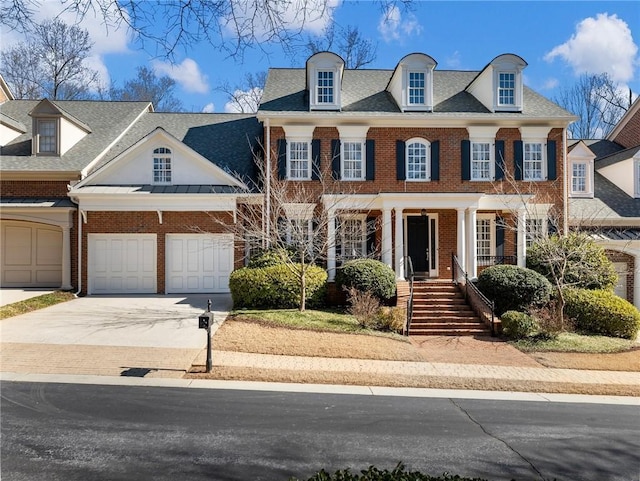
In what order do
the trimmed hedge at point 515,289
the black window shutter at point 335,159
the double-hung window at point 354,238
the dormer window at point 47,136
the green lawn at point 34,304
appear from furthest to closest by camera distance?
the dormer window at point 47,136 < the black window shutter at point 335,159 < the double-hung window at point 354,238 < the trimmed hedge at point 515,289 < the green lawn at point 34,304

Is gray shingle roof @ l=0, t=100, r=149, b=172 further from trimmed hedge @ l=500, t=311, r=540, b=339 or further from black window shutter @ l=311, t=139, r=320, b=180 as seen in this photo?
trimmed hedge @ l=500, t=311, r=540, b=339

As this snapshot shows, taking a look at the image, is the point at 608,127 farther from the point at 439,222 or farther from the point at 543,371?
the point at 543,371

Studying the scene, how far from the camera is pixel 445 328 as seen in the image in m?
13.3

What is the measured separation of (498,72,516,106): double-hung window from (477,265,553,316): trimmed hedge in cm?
784

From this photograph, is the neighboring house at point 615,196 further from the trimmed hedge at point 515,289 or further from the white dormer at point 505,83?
the trimmed hedge at point 515,289

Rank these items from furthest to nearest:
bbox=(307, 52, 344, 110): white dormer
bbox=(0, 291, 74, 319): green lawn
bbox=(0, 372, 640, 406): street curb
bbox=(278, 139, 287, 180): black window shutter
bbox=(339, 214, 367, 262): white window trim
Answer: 1. bbox=(307, 52, 344, 110): white dormer
2. bbox=(278, 139, 287, 180): black window shutter
3. bbox=(339, 214, 367, 262): white window trim
4. bbox=(0, 291, 74, 319): green lawn
5. bbox=(0, 372, 640, 406): street curb

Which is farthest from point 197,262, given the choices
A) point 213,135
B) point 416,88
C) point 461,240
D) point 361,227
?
point 416,88

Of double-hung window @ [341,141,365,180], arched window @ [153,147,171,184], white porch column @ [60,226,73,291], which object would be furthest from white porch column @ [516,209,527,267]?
white porch column @ [60,226,73,291]

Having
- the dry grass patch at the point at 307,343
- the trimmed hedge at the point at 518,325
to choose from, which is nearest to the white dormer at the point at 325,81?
the dry grass patch at the point at 307,343

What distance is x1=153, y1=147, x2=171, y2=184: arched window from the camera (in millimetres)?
17422

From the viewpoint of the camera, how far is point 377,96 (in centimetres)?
1909

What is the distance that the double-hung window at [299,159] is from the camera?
17.6 m

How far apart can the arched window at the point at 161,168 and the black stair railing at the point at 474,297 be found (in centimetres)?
1158

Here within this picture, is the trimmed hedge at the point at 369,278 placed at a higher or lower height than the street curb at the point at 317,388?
higher
